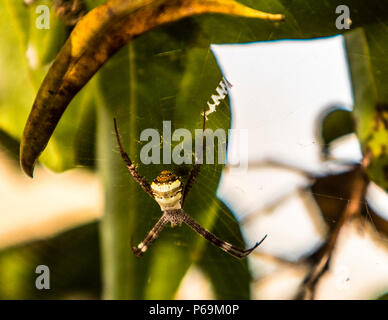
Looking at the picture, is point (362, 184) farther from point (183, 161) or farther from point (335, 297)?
point (183, 161)

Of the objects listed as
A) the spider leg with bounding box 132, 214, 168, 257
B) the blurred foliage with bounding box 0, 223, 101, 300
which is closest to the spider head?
the spider leg with bounding box 132, 214, 168, 257

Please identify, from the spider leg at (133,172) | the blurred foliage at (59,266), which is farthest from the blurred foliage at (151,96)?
the blurred foliage at (59,266)

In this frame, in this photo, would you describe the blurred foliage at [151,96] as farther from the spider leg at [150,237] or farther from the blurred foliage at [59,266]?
the blurred foliage at [59,266]

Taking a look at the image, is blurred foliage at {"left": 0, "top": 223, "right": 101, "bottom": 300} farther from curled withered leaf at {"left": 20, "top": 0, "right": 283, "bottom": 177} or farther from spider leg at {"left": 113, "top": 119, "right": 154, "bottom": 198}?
curled withered leaf at {"left": 20, "top": 0, "right": 283, "bottom": 177}

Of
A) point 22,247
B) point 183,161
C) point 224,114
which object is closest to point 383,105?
point 224,114

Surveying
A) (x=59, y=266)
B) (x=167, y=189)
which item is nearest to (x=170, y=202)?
(x=167, y=189)

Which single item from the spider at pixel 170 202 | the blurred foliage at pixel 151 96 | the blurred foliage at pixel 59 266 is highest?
the blurred foliage at pixel 151 96
